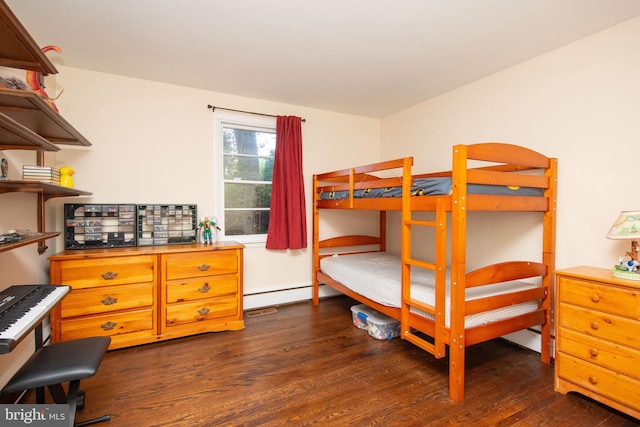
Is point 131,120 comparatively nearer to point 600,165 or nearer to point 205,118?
point 205,118

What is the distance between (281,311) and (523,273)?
2344mm

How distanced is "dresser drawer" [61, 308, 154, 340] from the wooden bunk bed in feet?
6.29

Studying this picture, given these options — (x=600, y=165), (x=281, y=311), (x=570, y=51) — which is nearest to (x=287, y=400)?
(x=281, y=311)

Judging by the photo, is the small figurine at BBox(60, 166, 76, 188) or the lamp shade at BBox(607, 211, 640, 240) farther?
the small figurine at BBox(60, 166, 76, 188)

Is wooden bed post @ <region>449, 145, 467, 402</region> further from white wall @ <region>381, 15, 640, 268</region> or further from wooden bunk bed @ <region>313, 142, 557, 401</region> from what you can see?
white wall @ <region>381, 15, 640, 268</region>

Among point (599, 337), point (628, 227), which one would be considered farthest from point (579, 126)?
point (599, 337)

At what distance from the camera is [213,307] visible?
271 cm

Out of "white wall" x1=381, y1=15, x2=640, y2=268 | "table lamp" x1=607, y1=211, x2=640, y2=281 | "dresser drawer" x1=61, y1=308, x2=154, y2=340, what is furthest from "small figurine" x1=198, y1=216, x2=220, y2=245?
"table lamp" x1=607, y1=211, x2=640, y2=281

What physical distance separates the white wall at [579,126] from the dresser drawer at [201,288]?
2363 mm

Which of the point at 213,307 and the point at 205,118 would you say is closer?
the point at 213,307

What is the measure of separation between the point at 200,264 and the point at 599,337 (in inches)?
113

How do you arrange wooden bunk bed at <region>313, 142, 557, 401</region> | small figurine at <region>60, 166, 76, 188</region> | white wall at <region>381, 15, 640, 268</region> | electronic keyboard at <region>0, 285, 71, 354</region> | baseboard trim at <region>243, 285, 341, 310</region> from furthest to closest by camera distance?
1. baseboard trim at <region>243, 285, 341, 310</region>
2. small figurine at <region>60, 166, 76, 188</region>
3. white wall at <region>381, 15, 640, 268</region>
4. wooden bunk bed at <region>313, 142, 557, 401</region>
5. electronic keyboard at <region>0, 285, 71, 354</region>

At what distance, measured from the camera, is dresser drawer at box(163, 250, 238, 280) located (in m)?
2.55

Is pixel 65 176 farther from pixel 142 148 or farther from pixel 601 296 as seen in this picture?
pixel 601 296
